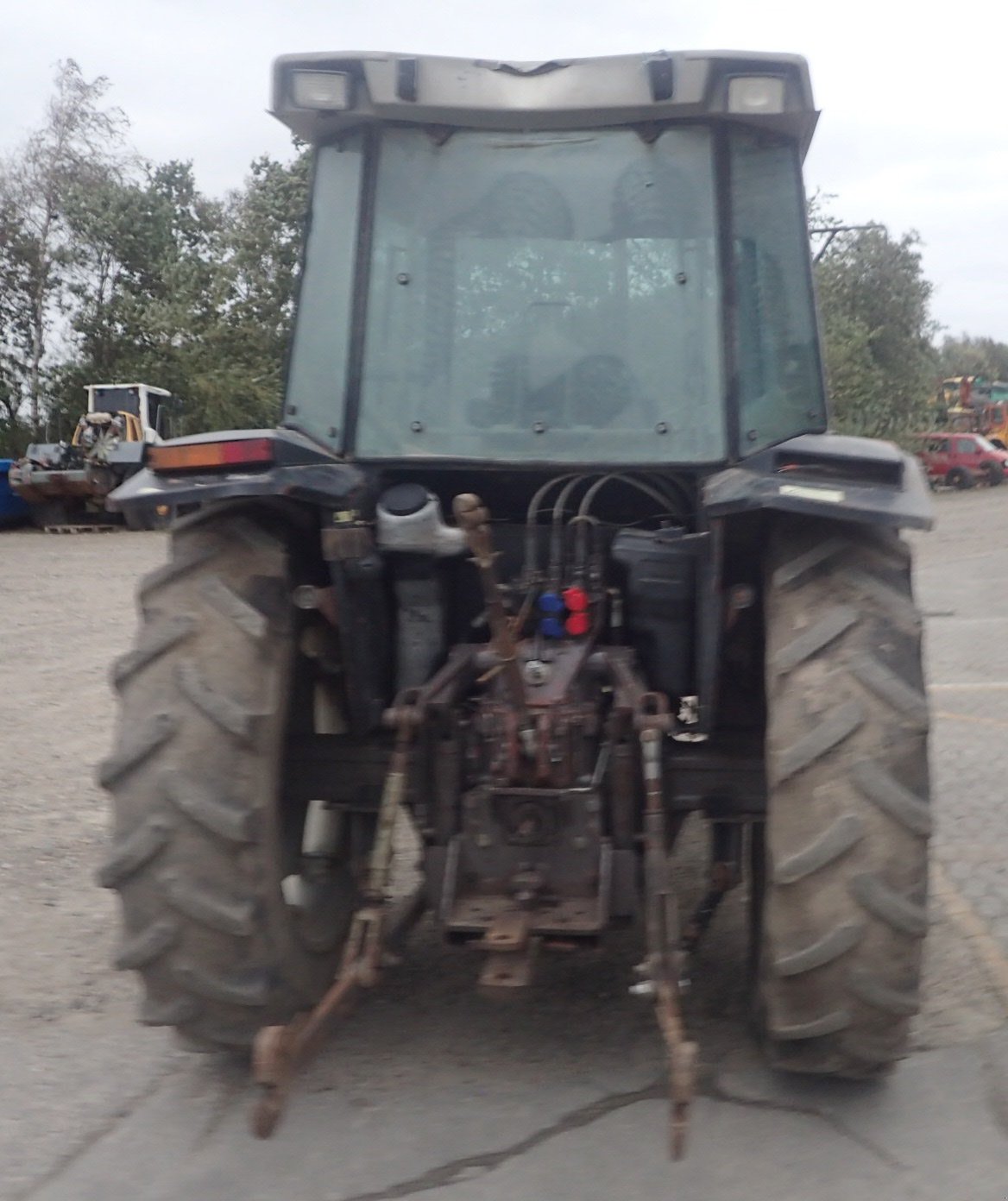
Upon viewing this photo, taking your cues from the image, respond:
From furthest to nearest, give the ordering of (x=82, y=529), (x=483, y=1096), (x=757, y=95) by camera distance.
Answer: (x=82, y=529) → (x=757, y=95) → (x=483, y=1096)

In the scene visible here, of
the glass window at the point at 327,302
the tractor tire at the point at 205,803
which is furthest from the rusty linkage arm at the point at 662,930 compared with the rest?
the glass window at the point at 327,302

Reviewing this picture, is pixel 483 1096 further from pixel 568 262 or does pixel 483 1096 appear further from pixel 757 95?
pixel 757 95

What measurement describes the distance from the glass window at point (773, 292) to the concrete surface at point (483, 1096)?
1.67 meters

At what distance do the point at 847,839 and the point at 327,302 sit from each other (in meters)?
2.07

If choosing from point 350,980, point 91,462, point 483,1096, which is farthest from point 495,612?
point 91,462

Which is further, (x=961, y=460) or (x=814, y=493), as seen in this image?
(x=961, y=460)

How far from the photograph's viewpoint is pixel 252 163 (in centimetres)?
2795

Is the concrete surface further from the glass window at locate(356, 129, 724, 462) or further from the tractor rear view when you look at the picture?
the glass window at locate(356, 129, 724, 462)

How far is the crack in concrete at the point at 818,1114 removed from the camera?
11.5 ft

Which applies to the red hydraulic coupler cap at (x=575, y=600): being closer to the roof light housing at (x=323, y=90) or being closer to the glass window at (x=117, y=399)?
the roof light housing at (x=323, y=90)

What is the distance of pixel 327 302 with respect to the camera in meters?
4.41

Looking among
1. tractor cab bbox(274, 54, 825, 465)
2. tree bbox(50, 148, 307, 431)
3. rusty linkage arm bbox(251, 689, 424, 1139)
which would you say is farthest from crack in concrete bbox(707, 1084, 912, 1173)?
tree bbox(50, 148, 307, 431)

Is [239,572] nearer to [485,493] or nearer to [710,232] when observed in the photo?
[485,493]

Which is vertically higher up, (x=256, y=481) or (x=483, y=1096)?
(x=256, y=481)
